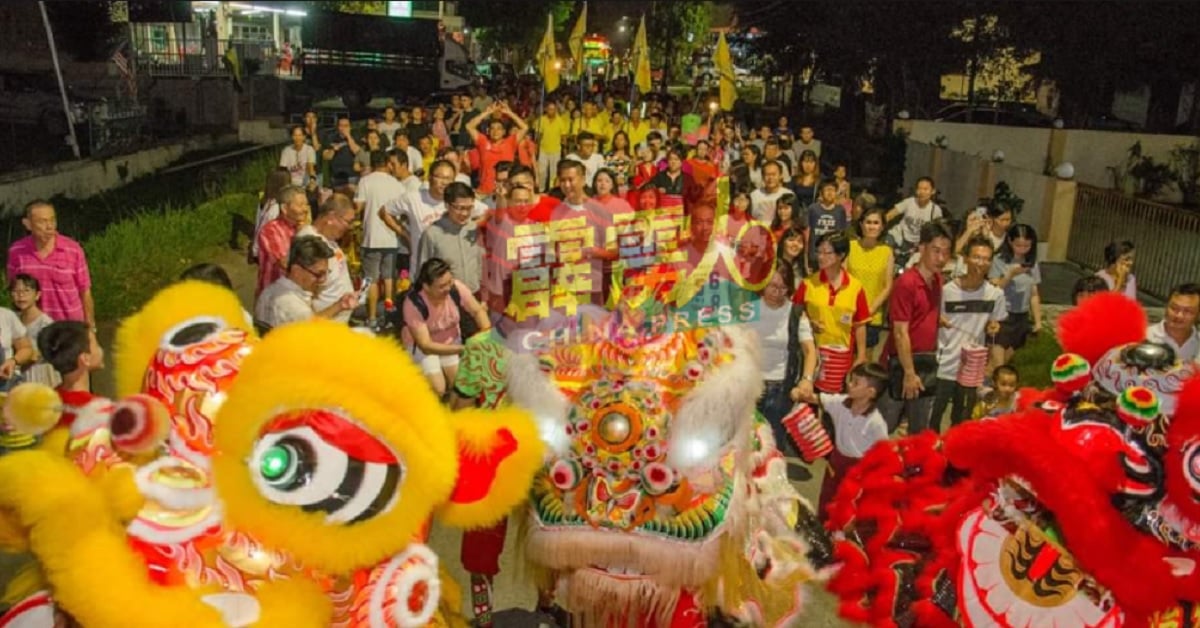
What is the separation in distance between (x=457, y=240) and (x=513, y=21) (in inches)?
1715

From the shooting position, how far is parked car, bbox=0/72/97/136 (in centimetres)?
1701

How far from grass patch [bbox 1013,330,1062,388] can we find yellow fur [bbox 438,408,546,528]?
19.6 ft

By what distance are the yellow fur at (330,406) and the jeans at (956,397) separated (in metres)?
4.17

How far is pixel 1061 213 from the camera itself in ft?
40.9

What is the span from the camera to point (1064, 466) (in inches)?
122

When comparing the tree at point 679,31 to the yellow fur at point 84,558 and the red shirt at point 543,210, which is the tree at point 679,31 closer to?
the red shirt at point 543,210

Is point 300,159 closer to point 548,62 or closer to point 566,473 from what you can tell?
point 548,62

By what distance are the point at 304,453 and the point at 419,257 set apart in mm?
4652

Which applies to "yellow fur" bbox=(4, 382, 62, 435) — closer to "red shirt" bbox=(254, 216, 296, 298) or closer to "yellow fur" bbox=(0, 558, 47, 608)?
"yellow fur" bbox=(0, 558, 47, 608)

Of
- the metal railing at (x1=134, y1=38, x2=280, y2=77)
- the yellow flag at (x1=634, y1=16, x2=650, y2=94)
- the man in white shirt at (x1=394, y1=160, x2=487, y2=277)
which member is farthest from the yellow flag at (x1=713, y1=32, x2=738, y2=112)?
the metal railing at (x1=134, y1=38, x2=280, y2=77)

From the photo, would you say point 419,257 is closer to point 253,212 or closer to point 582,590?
point 582,590

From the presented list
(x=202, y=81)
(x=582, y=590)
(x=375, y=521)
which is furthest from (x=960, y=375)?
(x=202, y=81)

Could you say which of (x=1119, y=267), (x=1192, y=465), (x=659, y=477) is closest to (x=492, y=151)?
(x=1119, y=267)

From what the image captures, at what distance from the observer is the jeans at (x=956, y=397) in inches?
235
